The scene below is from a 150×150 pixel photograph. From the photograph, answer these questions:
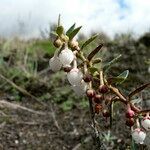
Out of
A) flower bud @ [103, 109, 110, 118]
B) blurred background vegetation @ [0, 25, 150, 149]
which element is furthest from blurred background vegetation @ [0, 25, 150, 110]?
flower bud @ [103, 109, 110, 118]

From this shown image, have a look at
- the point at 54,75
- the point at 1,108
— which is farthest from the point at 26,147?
the point at 54,75

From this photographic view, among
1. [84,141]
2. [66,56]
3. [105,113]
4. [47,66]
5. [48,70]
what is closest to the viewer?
[66,56]

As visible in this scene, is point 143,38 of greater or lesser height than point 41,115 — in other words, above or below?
above

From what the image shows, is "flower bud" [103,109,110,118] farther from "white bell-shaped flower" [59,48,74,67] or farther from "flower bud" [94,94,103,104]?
"white bell-shaped flower" [59,48,74,67]

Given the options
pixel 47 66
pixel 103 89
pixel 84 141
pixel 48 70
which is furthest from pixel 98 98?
pixel 47 66

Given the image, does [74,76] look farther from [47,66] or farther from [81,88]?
[47,66]

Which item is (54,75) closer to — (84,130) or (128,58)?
(128,58)
